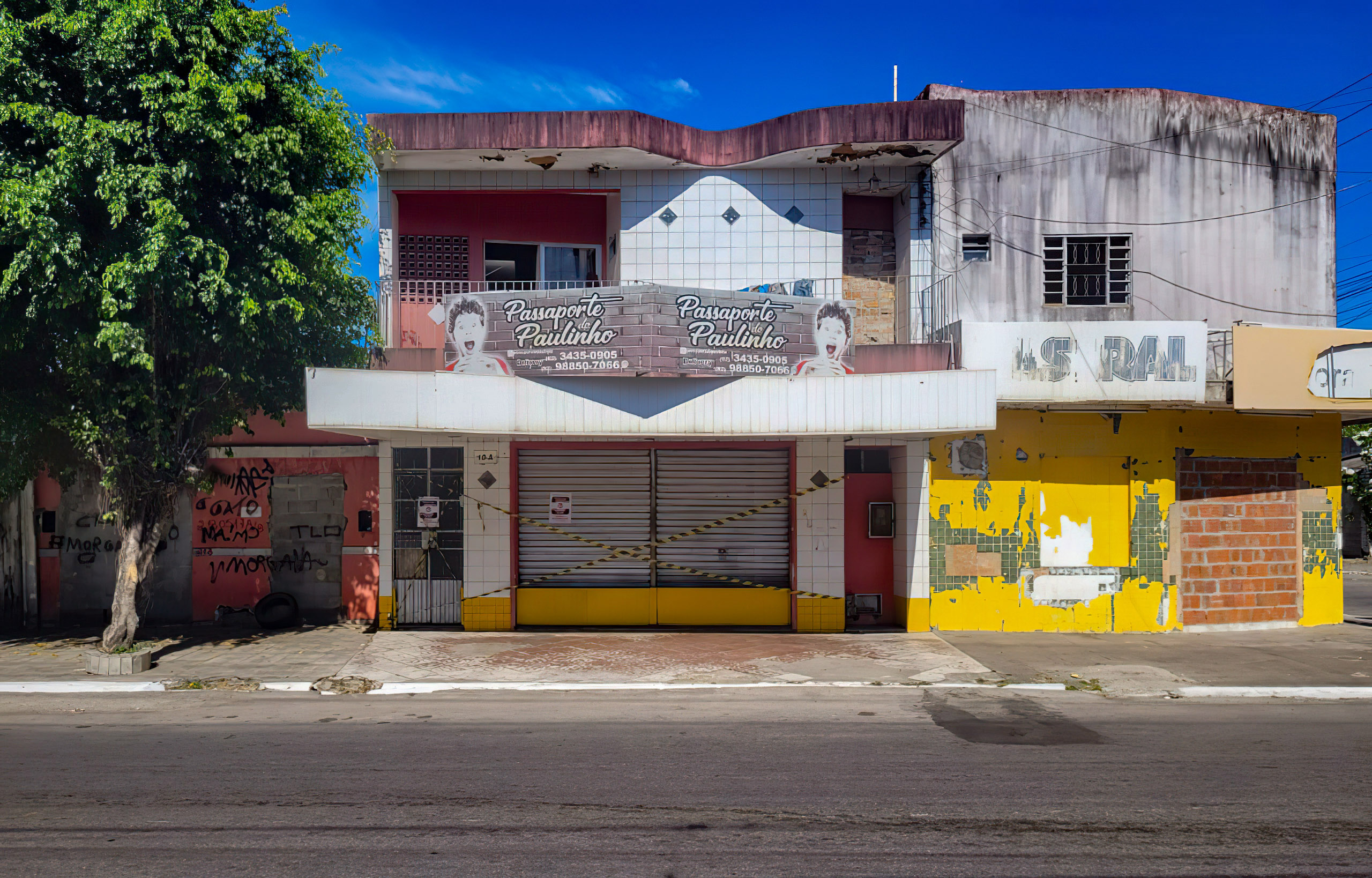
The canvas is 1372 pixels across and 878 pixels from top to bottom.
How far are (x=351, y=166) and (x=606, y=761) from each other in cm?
817

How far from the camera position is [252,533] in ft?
45.2

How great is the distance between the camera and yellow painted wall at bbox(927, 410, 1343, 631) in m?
13.2

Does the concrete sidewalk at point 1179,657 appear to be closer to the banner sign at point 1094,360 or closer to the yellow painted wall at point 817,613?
the yellow painted wall at point 817,613

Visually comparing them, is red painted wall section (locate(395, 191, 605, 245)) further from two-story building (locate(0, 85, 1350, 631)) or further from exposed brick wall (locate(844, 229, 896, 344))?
exposed brick wall (locate(844, 229, 896, 344))

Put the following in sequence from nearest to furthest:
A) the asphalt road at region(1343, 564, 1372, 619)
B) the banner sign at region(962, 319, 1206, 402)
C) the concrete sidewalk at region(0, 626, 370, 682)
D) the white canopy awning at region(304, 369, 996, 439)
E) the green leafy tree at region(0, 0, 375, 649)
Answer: the green leafy tree at region(0, 0, 375, 649) < the concrete sidewalk at region(0, 626, 370, 682) < the white canopy awning at region(304, 369, 996, 439) < the banner sign at region(962, 319, 1206, 402) < the asphalt road at region(1343, 564, 1372, 619)

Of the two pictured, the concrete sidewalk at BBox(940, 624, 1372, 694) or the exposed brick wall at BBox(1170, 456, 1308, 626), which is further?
the exposed brick wall at BBox(1170, 456, 1308, 626)

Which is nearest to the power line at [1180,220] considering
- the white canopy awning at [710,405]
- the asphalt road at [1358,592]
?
the white canopy awning at [710,405]

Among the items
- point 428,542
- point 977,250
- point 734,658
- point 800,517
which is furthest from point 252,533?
point 977,250

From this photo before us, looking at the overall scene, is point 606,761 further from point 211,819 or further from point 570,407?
point 570,407

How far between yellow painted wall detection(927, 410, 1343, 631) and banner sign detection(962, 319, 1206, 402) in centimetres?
78

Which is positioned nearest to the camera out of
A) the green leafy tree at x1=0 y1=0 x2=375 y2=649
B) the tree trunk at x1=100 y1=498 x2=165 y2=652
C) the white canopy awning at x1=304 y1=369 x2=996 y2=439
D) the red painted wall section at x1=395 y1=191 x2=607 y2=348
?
the green leafy tree at x1=0 y1=0 x2=375 y2=649

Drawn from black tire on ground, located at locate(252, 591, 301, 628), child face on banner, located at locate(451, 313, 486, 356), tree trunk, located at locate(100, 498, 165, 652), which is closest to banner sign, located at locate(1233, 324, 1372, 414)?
child face on banner, located at locate(451, 313, 486, 356)

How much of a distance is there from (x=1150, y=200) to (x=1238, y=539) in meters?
5.59

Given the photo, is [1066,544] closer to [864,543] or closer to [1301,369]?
[864,543]
